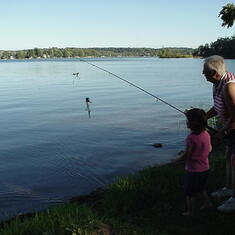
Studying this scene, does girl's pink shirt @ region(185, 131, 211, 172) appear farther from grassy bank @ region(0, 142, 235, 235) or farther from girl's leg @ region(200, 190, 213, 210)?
grassy bank @ region(0, 142, 235, 235)

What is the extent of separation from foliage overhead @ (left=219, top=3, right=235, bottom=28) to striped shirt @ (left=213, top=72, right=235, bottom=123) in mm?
11909

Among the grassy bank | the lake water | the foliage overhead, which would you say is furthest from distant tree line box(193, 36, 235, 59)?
the grassy bank

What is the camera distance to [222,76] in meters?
6.02

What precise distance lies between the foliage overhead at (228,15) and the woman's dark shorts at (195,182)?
40.1 ft

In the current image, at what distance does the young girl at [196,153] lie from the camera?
6105 millimetres

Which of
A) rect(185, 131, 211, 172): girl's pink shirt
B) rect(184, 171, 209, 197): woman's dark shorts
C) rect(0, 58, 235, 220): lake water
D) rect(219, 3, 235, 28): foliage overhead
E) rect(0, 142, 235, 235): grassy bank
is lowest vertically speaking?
rect(0, 58, 235, 220): lake water

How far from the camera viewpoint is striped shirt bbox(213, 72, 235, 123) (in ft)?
19.5

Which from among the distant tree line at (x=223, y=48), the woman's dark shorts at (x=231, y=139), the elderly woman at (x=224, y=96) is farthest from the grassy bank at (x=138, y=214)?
the distant tree line at (x=223, y=48)

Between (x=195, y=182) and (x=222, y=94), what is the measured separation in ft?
4.90

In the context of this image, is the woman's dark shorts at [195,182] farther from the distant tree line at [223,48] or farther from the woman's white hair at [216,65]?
the distant tree line at [223,48]

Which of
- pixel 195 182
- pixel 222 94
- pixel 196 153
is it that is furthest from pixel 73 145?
pixel 222 94

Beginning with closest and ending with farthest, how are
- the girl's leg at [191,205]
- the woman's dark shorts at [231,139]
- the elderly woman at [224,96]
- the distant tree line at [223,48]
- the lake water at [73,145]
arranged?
→ the elderly woman at [224,96] < the woman's dark shorts at [231,139] < the girl's leg at [191,205] < the lake water at [73,145] < the distant tree line at [223,48]

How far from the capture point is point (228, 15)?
1712 cm

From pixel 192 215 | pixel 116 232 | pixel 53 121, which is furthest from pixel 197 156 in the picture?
pixel 53 121
